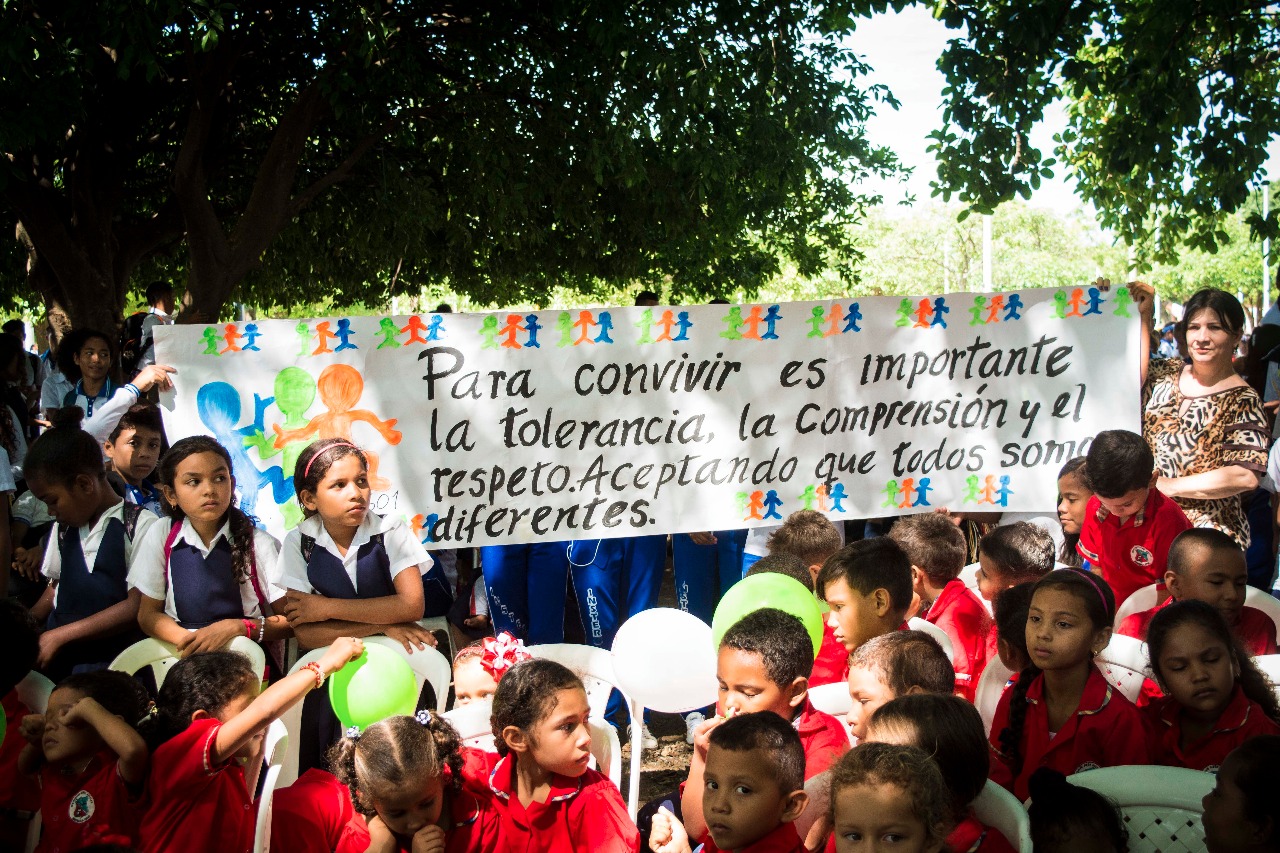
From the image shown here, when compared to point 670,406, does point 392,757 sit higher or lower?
lower

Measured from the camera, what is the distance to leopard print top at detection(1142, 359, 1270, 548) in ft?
13.9

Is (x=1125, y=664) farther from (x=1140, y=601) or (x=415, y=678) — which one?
(x=415, y=678)

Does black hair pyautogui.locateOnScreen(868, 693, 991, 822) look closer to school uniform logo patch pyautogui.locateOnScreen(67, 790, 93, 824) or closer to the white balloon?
the white balloon

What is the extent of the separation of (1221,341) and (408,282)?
29.7 ft

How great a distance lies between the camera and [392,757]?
2705 millimetres

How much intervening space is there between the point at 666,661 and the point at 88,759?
4.99ft

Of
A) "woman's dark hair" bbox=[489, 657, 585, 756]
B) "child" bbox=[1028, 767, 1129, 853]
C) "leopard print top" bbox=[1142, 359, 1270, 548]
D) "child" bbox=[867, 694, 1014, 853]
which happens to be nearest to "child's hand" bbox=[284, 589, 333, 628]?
"woman's dark hair" bbox=[489, 657, 585, 756]

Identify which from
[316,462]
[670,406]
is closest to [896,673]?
[316,462]

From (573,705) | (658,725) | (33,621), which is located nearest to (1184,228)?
(658,725)

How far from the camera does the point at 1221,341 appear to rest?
432 cm

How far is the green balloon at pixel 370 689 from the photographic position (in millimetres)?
2994

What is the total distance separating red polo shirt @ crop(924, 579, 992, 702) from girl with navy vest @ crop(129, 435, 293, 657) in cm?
213

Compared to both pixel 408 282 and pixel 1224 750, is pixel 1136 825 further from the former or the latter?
pixel 408 282

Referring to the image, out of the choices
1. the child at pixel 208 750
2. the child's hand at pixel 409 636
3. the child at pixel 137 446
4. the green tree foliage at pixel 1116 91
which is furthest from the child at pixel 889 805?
the green tree foliage at pixel 1116 91
